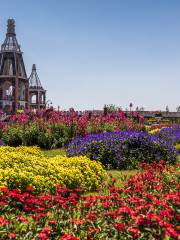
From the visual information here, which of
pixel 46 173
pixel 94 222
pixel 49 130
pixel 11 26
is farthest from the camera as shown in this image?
pixel 11 26

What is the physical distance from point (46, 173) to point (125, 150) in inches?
200

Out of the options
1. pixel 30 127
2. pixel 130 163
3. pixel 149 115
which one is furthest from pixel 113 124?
pixel 149 115

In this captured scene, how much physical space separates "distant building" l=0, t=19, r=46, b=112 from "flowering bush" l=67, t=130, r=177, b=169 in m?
47.7

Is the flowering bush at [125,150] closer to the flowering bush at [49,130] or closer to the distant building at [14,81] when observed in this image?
the flowering bush at [49,130]

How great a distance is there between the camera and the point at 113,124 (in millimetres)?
20078

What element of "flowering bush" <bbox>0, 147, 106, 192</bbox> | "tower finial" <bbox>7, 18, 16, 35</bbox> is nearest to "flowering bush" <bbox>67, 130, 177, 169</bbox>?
"flowering bush" <bbox>0, 147, 106, 192</bbox>

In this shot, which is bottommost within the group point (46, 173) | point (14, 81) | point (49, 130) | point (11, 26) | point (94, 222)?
point (94, 222)

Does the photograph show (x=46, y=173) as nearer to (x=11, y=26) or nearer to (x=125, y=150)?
(x=125, y=150)

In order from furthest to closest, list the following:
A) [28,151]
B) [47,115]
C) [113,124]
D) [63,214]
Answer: [47,115] < [113,124] < [28,151] < [63,214]

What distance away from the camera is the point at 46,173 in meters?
8.05

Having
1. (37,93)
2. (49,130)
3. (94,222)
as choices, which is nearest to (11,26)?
(37,93)

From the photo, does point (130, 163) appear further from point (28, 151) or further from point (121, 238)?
point (121, 238)

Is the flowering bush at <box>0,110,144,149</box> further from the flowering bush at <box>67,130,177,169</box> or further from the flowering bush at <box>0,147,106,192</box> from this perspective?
the flowering bush at <box>0,147,106,192</box>

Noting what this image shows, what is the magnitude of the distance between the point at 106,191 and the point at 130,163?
408 cm
